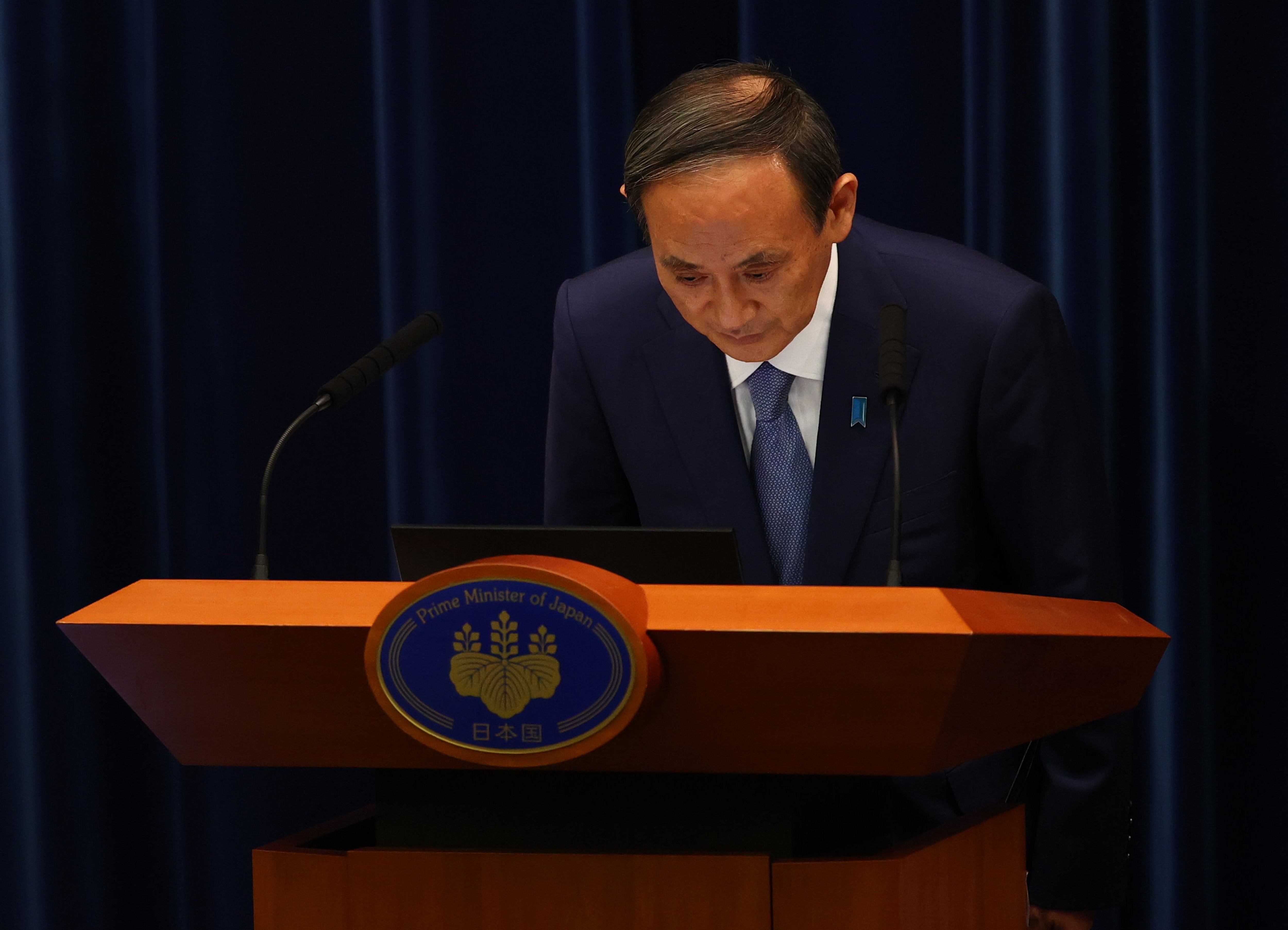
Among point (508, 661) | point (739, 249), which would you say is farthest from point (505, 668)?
point (739, 249)

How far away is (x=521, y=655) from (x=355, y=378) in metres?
0.49

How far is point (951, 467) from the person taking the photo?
145 centimetres

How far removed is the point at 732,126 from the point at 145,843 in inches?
59.7

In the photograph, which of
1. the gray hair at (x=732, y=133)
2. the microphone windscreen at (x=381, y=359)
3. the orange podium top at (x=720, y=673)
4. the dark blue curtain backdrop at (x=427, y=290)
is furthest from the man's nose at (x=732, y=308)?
the dark blue curtain backdrop at (x=427, y=290)

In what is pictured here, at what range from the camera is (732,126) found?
1289 millimetres

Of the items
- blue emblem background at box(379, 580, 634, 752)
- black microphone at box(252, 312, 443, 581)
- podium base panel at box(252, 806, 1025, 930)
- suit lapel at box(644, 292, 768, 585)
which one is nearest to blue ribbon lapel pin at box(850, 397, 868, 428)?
suit lapel at box(644, 292, 768, 585)

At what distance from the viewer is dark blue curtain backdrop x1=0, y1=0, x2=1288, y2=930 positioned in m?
1.83

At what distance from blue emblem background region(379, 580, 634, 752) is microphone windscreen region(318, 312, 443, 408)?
41 centimetres

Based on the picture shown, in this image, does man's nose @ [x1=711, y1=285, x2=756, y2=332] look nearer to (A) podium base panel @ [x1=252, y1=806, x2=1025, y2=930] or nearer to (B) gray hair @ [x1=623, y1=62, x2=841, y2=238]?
(B) gray hair @ [x1=623, y1=62, x2=841, y2=238]

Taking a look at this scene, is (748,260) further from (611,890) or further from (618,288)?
(611,890)

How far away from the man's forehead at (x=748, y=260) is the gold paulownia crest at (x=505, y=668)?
1.86 ft

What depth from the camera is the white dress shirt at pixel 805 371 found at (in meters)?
1.49

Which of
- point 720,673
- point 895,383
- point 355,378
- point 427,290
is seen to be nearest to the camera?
point 720,673

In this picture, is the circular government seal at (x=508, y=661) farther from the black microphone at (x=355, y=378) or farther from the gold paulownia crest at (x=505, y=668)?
the black microphone at (x=355, y=378)
